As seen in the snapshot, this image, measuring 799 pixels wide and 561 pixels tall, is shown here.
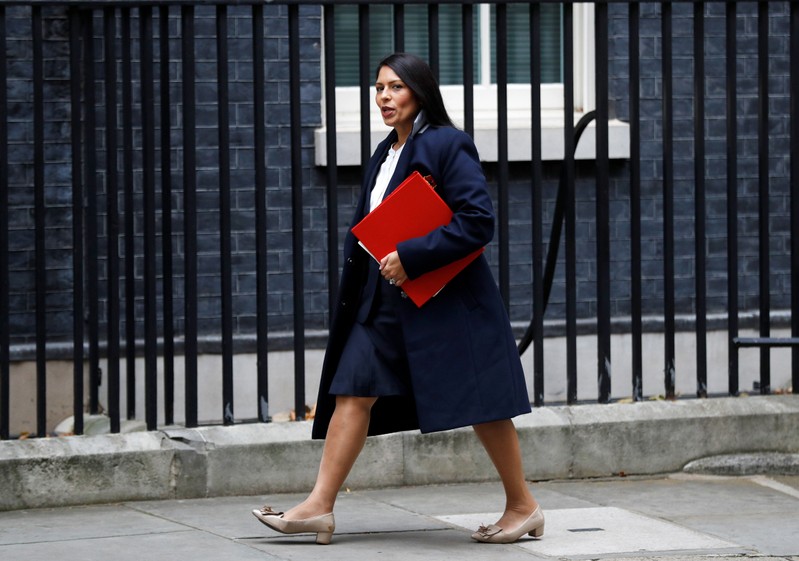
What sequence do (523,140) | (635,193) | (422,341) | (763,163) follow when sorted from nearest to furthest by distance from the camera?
(422,341) → (635,193) → (763,163) → (523,140)

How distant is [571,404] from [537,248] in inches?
28.5

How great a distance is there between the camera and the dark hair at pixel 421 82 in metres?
5.60

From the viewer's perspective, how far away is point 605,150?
23.6ft

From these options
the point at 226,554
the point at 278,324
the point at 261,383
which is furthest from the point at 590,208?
the point at 226,554

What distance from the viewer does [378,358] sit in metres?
5.66

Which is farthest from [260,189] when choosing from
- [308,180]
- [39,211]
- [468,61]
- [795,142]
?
[795,142]

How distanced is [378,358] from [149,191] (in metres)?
1.63

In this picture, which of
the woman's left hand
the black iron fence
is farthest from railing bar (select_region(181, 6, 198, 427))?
the woman's left hand

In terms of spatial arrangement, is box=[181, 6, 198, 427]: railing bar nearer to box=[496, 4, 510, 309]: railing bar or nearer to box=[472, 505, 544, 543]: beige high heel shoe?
box=[496, 4, 510, 309]: railing bar

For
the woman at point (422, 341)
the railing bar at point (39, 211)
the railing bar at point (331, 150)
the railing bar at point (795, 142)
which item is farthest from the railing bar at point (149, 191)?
the railing bar at point (795, 142)

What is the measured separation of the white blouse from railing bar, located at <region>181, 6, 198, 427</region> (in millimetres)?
1254

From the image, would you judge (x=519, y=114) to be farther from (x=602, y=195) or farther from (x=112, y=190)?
(x=112, y=190)

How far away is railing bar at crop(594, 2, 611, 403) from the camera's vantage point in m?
7.18

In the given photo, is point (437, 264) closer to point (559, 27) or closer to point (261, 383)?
point (261, 383)
